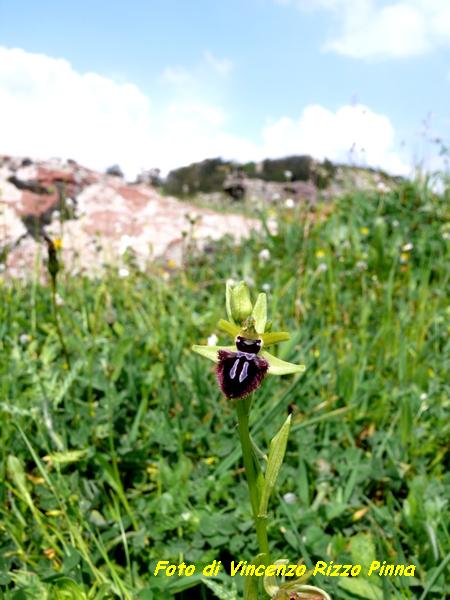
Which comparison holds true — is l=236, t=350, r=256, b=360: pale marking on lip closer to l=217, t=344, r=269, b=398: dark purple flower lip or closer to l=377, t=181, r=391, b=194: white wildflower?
l=217, t=344, r=269, b=398: dark purple flower lip

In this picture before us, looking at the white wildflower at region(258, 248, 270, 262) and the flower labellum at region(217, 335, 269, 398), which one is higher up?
the white wildflower at region(258, 248, 270, 262)

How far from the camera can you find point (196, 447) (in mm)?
2352

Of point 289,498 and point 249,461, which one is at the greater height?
point 249,461

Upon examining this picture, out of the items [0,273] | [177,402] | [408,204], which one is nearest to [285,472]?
[177,402]

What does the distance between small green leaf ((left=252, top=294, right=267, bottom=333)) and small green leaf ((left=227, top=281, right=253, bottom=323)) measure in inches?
0.8

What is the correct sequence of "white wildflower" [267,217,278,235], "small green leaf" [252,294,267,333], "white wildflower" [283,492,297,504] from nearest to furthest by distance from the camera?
"small green leaf" [252,294,267,333] < "white wildflower" [283,492,297,504] < "white wildflower" [267,217,278,235]

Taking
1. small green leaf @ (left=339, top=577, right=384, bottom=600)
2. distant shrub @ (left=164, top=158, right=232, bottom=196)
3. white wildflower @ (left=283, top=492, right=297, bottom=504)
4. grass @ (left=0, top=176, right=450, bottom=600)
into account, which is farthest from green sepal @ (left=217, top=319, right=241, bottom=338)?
distant shrub @ (left=164, top=158, right=232, bottom=196)

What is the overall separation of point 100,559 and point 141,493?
30 centimetres

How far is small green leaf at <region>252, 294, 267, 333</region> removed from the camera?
133cm

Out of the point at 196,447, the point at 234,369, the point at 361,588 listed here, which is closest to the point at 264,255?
the point at 196,447

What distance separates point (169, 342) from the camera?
294cm

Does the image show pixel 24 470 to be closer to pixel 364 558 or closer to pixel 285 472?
pixel 285 472

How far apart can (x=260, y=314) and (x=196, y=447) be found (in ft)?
3.70

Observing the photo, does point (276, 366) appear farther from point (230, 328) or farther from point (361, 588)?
point (361, 588)
